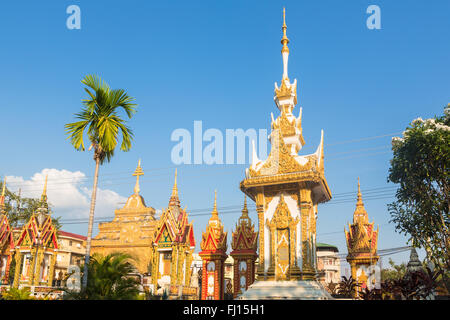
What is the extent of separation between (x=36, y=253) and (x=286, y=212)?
22800 mm

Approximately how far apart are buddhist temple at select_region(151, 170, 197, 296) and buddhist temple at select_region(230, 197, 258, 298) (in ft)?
17.0

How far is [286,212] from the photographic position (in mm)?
21734

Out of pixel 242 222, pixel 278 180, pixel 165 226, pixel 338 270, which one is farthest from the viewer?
pixel 338 270

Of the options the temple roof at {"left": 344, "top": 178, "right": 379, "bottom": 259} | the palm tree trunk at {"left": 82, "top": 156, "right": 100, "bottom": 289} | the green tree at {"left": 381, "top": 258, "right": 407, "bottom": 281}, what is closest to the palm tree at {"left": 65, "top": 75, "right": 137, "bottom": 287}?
the palm tree trunk at {"left": 82, "top": 156, "right": 100, "bottom": 289}

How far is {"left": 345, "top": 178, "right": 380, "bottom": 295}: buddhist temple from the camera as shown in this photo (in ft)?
78.5

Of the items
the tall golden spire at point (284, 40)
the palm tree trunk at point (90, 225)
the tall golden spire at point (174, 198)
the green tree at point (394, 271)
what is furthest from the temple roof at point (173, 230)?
the green tree at point (394, 271)

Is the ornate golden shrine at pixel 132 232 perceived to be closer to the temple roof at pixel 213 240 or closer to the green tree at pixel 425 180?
the temple roof at pixel 213 240

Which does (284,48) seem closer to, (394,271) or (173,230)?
(173,230)

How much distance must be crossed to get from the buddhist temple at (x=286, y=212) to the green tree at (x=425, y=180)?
8.09 metres

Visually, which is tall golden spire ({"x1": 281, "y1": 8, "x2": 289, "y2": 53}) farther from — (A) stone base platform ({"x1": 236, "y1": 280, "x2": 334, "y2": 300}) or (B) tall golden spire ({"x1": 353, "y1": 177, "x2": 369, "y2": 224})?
(A) stone base platform ({"x1": 236, "y1": 280, "x2": 334, "y2": 300})

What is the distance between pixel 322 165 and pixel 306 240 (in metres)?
4.64

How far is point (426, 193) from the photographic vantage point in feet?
89.4
